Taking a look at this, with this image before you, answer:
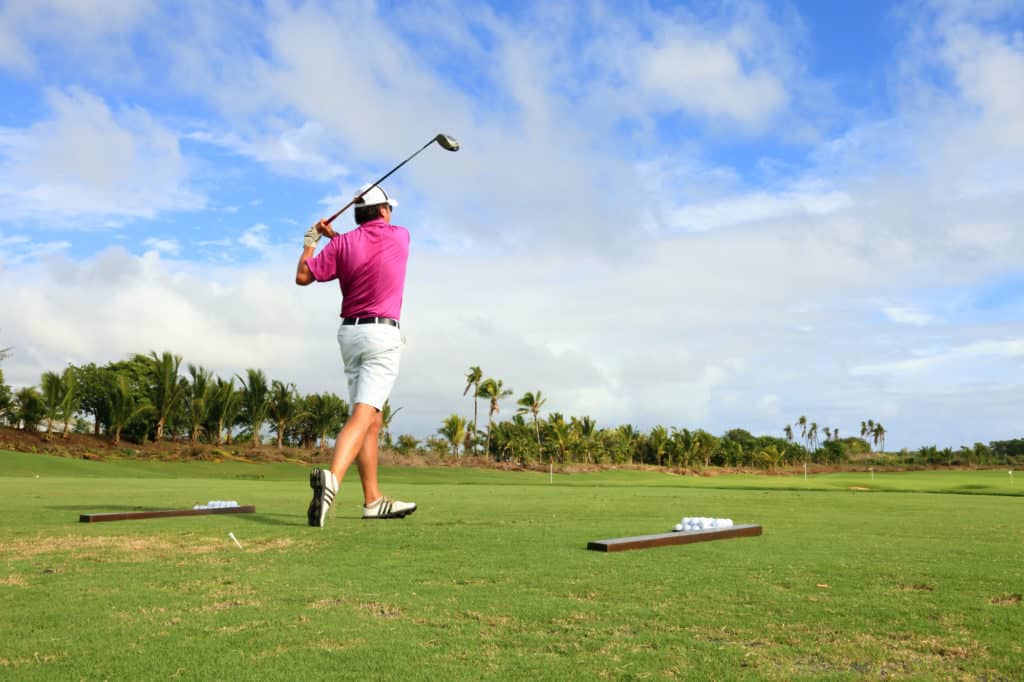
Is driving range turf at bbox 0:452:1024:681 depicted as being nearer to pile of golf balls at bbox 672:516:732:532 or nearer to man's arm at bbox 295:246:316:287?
pile of golf balls at bbox 672:516:732:532

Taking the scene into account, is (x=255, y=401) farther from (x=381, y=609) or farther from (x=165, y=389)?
(x=381, y=609)

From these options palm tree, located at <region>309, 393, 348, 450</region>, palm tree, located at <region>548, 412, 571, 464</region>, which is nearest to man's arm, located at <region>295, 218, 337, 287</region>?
palm tree, located at <region>309, 393, 348, 450</region>

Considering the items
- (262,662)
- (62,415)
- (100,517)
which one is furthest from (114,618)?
(62,415)

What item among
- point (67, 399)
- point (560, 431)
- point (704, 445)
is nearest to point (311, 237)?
point (67, 399)

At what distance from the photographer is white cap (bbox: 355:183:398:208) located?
A: 7527 millimetres

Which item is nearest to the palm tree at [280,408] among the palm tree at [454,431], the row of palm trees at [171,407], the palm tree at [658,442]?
the row of palm trees at [171,407]

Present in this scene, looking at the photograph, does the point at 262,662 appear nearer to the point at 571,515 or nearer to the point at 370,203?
the point at 370,203

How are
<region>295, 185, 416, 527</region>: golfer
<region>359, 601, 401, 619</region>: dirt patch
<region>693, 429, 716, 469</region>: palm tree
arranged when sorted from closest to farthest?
<region>359, 601, 401, 619</region>: dirt patch < <region>295, 185, 416, 527</region>: golfer < <region>693, 429, 716, 469</region>: palm tree

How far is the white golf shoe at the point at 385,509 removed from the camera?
7.49m

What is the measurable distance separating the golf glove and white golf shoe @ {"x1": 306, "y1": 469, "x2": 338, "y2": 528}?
2.07 meters

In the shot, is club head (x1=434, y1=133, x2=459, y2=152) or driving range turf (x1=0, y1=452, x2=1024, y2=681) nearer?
driving range turf (x1=0, y1=452, x2=1024, y2=681)

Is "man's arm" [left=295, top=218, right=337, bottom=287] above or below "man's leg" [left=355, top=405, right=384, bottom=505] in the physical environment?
above

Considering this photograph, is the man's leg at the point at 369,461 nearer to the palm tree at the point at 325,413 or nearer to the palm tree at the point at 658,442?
the palm tree at the point at 325,413

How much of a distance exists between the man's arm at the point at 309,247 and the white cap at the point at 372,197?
45 centimetres
